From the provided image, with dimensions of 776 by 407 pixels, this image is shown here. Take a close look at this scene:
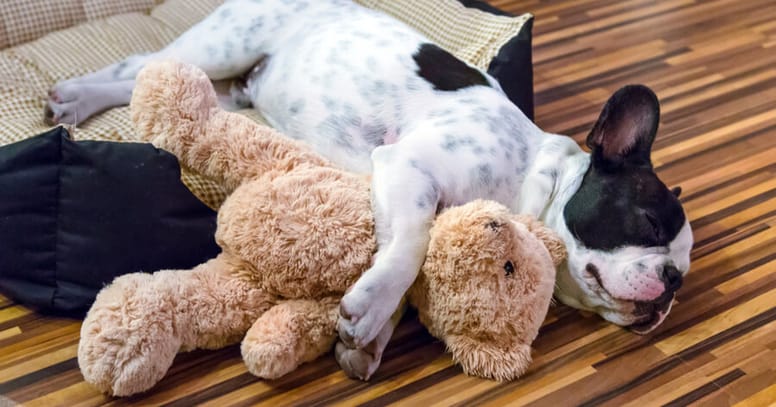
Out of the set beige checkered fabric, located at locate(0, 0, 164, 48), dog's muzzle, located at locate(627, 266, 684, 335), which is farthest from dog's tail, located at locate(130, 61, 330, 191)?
beige checkered fabric, located at locate(0, 0, 164, 48)

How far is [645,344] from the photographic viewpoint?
1861 millimetres

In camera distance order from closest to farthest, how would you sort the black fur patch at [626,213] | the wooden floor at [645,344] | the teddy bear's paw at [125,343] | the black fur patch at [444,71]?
1. the teddy bear's paw at [125,343]
2. the wooden floor at [645,344]
3. the black fur patch at [626,213]
4. the black fur patch at [444,71]

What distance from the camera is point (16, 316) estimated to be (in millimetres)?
1873

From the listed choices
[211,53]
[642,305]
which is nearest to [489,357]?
[642,305]

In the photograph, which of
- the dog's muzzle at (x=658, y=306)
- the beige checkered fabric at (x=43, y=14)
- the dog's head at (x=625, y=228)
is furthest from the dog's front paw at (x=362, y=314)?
the beige checkered fabric at (x=43, y=14)

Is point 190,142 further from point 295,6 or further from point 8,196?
point 295,6

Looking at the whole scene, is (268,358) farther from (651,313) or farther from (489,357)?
(651,313)

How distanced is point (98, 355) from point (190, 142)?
506 millimetres

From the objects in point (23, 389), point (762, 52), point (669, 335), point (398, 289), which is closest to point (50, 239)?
point (23, 389)

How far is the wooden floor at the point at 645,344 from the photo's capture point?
5.50ft

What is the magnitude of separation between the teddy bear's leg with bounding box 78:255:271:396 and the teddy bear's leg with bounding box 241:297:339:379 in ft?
0.25

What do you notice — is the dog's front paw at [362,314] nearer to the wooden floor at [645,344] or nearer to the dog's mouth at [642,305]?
the wooden floor at [645,344]

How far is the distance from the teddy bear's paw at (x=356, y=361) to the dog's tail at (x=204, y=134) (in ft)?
1.31

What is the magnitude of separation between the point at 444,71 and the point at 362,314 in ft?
2.72
